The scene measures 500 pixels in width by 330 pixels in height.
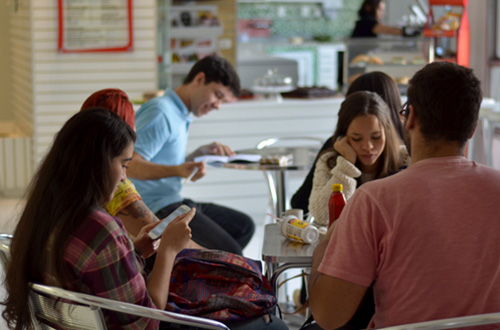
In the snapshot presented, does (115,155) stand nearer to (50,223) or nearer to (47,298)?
(50,223)

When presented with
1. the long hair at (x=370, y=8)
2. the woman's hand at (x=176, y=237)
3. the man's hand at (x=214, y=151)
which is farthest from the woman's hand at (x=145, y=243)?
the long hair at (x=370, y=8)

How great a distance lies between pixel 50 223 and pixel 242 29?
9.78 meters

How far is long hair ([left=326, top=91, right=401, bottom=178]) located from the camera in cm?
274

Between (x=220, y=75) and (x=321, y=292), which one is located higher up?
(x=220, y=75)

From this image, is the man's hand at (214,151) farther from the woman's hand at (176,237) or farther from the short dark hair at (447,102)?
the short dark hair at (447,102)

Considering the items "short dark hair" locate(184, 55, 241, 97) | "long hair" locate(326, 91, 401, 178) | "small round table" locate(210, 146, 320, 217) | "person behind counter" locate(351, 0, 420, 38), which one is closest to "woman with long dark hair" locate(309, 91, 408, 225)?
"long hair" locate(326, 91, 401, 178)

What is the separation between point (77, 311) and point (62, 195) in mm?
273

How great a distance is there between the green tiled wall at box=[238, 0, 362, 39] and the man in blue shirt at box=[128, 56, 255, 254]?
784 centimetres

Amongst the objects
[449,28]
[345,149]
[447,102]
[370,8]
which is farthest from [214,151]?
[370,8]

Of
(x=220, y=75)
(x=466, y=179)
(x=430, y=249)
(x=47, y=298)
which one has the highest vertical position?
(x=220, y=75)

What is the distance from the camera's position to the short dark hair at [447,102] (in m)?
1.66

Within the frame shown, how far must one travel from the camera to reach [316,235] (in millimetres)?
2299

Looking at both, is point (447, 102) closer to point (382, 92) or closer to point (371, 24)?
point (382, 92)

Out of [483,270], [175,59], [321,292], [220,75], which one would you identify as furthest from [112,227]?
[175,59]
